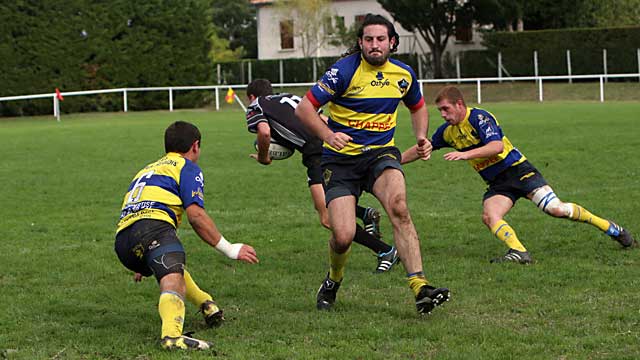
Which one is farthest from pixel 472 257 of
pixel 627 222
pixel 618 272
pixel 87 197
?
pixel 87 197

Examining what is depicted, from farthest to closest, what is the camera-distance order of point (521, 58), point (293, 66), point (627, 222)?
1. point (293, 66)
2. point (521, 58)
3. point (627, 222)

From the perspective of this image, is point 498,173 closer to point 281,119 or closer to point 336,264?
point 281,119

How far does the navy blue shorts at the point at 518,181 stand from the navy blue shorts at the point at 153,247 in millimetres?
4005

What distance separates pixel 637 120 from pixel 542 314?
2046cm

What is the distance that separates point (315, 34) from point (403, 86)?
5077 centimetres

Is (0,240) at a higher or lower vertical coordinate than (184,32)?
lower

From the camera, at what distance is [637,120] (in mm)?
26438

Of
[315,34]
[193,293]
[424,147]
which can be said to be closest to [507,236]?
[424,147]

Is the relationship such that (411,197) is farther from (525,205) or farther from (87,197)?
(87,197)

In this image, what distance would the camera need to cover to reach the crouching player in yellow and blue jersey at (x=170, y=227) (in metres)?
6.57

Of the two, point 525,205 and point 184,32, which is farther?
point 184,32

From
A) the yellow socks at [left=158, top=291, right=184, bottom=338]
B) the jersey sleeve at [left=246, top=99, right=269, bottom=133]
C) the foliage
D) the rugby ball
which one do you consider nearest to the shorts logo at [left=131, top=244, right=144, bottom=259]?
the yellow socks at [left=158, top=291, right=184, bottom=338]

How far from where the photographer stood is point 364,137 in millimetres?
7641

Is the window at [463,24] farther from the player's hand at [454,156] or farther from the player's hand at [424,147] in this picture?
the player's hand at [424,147]
